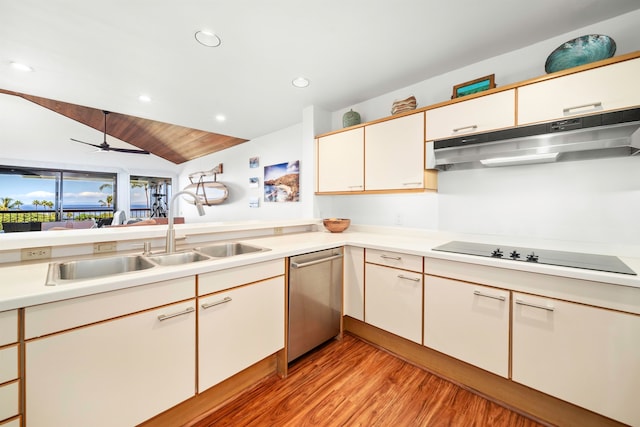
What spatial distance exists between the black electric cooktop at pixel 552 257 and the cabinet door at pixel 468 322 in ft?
0.71

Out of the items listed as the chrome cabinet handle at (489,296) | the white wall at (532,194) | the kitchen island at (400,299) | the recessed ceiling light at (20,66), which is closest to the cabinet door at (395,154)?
the white wall at (532,194)

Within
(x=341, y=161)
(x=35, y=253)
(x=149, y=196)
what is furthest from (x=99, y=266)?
(x=149, y=196)

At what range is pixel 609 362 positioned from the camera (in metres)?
1.16

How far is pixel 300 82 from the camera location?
2453mm

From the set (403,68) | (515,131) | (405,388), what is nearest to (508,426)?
(405,388)

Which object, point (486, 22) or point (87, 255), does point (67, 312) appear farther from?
point (486, 22)

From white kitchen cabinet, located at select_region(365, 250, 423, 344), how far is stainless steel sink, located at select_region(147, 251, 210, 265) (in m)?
1.26

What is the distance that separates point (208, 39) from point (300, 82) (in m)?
0.89

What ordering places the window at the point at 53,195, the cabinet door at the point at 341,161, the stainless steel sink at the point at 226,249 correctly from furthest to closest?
1. the window at the point at 53,195
2. the cabinet door at the point at 341,161
3. the stainless steel sink at the point at 226,249

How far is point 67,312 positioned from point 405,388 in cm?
182

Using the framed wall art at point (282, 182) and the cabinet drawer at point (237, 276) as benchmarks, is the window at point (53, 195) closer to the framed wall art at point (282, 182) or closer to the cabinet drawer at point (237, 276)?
the framed wall art at point (282, 182)

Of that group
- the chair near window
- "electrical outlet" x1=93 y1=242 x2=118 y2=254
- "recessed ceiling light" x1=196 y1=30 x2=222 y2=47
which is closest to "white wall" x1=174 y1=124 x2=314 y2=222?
"recessed ceiling light" x1=196 y1=30 x2=222 y2=47

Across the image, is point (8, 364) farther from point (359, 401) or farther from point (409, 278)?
point (409, 278)

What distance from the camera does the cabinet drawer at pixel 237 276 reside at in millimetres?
1331
